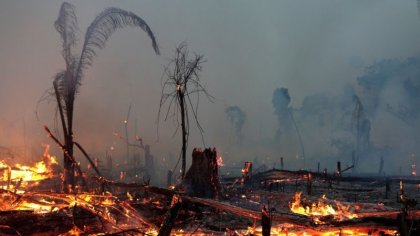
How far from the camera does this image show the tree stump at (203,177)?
16.8m

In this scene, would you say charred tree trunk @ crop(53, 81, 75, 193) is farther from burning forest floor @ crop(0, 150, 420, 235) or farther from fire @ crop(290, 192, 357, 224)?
fire @ crop(290, 192, 357, 224)

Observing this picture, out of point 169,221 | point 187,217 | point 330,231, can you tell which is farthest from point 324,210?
point 169,221

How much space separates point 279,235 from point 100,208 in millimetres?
6390

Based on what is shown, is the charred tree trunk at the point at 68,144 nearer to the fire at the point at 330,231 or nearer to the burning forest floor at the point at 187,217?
the burning forest floor at the point at 187,217

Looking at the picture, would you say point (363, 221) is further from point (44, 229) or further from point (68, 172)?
point (68, 172)

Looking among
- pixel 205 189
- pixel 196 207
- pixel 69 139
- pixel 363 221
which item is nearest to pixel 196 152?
pixel 205 189

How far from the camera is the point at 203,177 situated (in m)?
16.9

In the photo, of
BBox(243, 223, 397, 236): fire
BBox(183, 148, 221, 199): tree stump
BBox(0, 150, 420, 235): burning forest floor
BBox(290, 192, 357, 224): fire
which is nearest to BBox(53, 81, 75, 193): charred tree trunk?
BBox(0, 150, 420, 235): burning forest floor

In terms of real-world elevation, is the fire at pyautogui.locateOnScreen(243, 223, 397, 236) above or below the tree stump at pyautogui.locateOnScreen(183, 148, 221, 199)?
below

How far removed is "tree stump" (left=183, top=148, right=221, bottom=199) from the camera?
55.2 ft

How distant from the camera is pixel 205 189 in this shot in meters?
16.8

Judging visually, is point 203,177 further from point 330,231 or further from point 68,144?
point 330,231

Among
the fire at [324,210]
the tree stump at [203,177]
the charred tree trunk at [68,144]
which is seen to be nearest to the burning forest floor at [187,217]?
the fire at [324,210]

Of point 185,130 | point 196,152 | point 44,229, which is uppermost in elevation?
point 185,130
